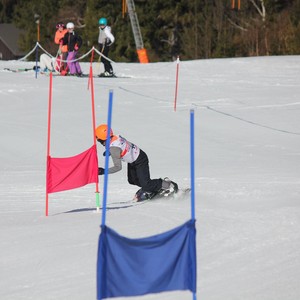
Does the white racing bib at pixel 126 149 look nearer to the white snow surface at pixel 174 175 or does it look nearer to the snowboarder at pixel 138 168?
the snowboarder at pixel 138 168

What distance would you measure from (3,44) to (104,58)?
74.2 metres

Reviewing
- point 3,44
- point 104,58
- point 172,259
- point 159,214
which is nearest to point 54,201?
point 159,214

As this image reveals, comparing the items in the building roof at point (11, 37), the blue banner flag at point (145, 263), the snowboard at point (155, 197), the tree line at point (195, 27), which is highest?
the building roof at point (11, 37)

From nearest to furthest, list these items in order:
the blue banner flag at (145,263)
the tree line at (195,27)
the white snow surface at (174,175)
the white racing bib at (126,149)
Result: the blue banner flag at (145,263)
the white snow surface at (174,175)
the white racing bib at (126,149)
the tree line at (195,27)

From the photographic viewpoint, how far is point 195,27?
55000 millimetres

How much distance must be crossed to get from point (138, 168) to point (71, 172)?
1232 mm

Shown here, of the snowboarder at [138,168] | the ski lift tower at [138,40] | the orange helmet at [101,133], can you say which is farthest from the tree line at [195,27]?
the orange helmet at [101,133]

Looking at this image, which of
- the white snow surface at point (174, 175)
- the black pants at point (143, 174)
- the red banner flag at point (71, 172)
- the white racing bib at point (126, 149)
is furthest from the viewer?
the black pants at point (143, 174)

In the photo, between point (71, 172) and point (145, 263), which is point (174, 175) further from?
point (145, 263)

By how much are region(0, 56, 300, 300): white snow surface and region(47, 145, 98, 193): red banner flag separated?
1.23 feet

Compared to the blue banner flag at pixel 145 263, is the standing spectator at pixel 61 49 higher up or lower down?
higher up

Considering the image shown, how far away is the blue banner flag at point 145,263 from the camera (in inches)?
255

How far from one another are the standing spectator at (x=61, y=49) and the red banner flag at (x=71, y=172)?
15513mm

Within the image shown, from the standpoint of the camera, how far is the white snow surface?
862cm
